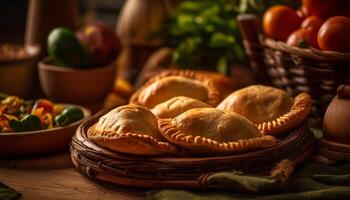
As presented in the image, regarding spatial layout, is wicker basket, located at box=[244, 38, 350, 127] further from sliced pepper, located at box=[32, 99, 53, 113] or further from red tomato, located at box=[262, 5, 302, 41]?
sliced pepper, located at box=[32, 99, 53, 113]

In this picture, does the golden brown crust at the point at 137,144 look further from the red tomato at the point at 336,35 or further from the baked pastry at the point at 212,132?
the red tomato at the point at 336,35

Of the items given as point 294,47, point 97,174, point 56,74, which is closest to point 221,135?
point 97,174

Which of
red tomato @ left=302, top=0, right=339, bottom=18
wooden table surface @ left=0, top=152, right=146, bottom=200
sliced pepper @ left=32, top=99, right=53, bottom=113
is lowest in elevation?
wooden table surface @ left=0, top=152, right=146, bottom=200

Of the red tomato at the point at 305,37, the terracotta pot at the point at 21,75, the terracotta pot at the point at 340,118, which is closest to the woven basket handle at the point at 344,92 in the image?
the terracotta pot at the point at 340,118

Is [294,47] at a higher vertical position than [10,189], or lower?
higher

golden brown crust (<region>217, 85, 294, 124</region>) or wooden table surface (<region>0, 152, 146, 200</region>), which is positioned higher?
golden brown crust (<region>217, 85, 294, 124</region>)

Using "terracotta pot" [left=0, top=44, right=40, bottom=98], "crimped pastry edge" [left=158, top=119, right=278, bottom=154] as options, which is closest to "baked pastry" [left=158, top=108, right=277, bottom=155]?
"crimped pastry edge" [left=158, top=119, right=278, bottom=154]

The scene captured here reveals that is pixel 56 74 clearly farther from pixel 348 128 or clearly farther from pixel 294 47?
pixel 348 128

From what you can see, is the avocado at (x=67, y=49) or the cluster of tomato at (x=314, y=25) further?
the avocado at (x=67, y=49)
